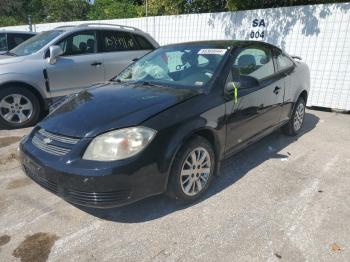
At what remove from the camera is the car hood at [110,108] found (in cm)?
281

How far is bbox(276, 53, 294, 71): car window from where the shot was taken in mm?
4734

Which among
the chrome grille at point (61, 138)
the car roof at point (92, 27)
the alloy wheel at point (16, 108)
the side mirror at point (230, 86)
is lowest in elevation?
the alloy wheel at point (16, 108)

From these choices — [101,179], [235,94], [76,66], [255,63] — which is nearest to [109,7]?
[76,66]

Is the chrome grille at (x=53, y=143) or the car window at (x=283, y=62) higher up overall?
the car window at (x=283, y=62)

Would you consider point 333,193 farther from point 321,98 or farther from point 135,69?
point 321,98

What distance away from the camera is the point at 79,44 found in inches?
243

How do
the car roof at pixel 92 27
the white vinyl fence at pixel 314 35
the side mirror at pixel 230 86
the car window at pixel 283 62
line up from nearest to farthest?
the side mirror at pixel 230 86
the car window at pixel 283 62
the car roof at pixel 92 27
the white vinyl fence at pixel 314 35

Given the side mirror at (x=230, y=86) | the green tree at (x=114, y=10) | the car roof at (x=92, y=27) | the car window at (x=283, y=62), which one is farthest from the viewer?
the green tree at (x=114, y=10)

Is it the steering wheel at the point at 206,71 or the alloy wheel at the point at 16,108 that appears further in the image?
the alloy wheel at the point at 16,108

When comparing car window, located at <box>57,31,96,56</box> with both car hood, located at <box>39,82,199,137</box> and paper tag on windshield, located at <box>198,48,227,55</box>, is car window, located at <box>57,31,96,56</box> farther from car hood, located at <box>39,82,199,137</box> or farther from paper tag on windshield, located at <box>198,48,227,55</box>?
paper tag on windshield, located at <box>198,48,227,55</box>

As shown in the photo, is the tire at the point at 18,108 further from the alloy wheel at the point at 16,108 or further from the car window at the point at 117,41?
the car window at the point at 117,41

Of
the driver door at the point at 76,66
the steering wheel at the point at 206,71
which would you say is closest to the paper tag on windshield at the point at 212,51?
the steering wheel at the point at 206,71

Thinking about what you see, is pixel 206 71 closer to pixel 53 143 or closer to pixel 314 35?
pixel 53 143

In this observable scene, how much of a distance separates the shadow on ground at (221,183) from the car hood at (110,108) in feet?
2.86
